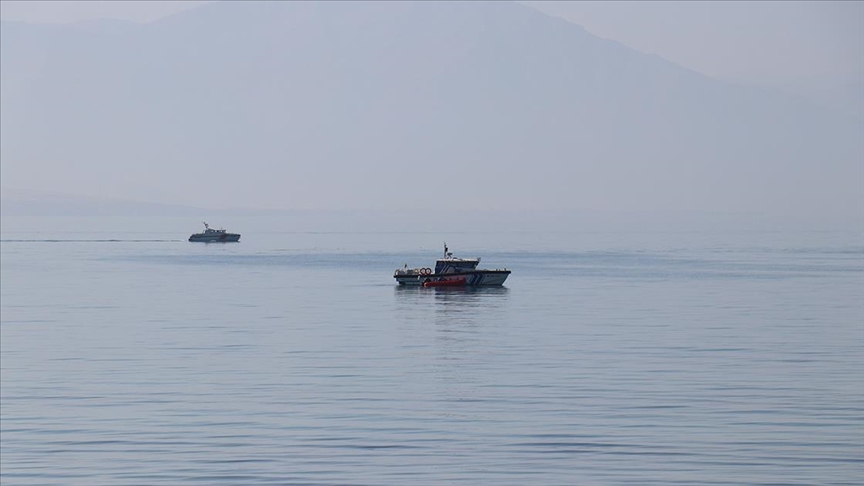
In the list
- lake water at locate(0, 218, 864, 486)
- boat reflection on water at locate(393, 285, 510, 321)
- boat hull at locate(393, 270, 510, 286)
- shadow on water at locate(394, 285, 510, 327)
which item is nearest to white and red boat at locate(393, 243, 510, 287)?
boat hull at locate(393, 270, 510, 286)

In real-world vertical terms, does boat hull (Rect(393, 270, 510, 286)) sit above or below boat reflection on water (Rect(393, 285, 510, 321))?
above

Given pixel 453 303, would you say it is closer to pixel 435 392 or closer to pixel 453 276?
pixel 453 276

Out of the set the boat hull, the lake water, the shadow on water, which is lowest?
the lake water

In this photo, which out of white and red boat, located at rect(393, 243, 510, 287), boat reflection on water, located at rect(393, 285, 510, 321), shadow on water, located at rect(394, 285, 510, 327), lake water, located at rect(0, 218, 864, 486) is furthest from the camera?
white and red boat, located at rect(393, 243, 510, 287)

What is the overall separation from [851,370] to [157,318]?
5199 centimetres

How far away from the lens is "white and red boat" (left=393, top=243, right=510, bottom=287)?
134m

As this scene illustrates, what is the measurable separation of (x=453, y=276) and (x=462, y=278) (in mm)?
1212

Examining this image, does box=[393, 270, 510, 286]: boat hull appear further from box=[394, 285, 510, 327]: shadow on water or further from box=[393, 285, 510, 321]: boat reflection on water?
box=[394, 285, 510, 327]: shadow on water

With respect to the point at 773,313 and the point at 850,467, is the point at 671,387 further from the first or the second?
the point at 773,313

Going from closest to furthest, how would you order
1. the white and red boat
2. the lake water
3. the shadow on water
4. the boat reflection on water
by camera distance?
the lake water
the shadow on water
the boat reflection on water
the white and red boat

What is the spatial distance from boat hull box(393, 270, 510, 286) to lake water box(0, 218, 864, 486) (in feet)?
65.6

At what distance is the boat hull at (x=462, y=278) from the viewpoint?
134m

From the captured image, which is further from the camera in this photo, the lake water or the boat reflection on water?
the boat reflection on water

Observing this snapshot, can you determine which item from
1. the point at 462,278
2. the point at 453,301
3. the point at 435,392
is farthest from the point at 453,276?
the point at 435,392
